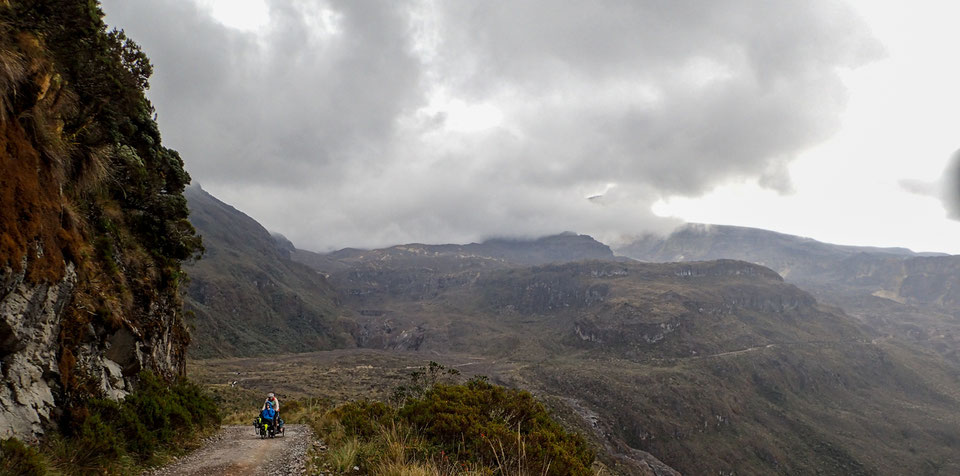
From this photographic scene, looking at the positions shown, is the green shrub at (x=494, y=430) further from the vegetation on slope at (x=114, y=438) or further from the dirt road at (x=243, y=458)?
the vegetation on slope at (x=114, y=438)

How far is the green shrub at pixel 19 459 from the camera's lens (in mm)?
5449

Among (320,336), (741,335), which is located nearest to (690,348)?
(741,335)

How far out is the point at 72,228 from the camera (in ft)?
30.1

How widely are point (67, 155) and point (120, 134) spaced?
780 centimetres

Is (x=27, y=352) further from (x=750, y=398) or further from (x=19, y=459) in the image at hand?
(x=750, y=398)

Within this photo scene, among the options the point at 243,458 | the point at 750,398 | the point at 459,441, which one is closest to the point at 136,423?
the point at 243,458

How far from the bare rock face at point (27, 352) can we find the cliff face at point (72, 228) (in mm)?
22

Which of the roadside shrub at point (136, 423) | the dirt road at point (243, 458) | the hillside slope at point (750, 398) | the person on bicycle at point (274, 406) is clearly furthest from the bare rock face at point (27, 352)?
the hillside slope at point (750, 398)

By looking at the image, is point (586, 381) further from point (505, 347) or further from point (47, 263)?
point (47, 263)

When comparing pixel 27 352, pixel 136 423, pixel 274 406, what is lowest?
pixel 274 406

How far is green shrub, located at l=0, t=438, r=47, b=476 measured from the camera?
5449 mm

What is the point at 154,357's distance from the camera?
1420cm

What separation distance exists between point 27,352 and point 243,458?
17.0ft

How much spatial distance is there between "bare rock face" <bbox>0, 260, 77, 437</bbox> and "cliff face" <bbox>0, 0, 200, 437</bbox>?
0.07 feet
